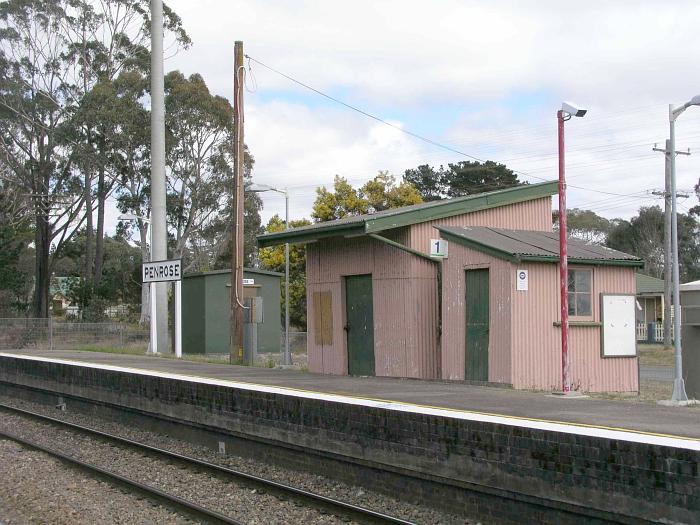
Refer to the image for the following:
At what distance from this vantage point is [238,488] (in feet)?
33.2

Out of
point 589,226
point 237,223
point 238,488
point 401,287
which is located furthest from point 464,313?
point 589,226

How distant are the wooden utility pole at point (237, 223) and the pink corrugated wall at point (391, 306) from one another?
3454mm

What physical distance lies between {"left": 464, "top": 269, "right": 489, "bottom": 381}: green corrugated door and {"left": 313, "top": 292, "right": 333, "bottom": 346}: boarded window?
13.8 feet

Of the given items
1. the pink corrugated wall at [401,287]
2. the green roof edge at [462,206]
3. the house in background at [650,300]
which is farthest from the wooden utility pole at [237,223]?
the house in background at [650,300]

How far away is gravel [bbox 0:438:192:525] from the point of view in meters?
8.70

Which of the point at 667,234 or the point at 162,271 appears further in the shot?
the point at 667,234

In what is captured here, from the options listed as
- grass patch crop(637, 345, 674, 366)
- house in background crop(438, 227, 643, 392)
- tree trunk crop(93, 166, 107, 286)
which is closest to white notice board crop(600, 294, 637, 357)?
house in background crop(438, 227, 643, 392)

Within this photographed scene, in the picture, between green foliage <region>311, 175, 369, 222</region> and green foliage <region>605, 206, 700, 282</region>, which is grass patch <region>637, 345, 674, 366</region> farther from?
green foliage <region>605, 206, 700, 282</region>

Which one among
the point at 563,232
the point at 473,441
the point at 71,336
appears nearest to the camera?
the point at 473,441

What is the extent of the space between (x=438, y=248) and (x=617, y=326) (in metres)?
3.81

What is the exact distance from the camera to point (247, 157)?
48.7 m

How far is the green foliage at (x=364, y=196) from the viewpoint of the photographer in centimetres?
4119

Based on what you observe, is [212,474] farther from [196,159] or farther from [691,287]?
[196,159]

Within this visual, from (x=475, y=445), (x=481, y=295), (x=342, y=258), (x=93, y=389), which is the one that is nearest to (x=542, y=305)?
(x=481, y=295)
